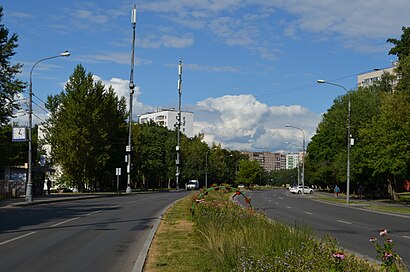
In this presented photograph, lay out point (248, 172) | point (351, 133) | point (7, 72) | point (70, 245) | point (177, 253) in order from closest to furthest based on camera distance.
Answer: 1. point (177, 253)
2. point (70, 245)
3. point (7, 72)
4. point (351, 133)
5. point (248, 172)

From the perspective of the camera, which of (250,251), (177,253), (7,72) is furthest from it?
(7,72)

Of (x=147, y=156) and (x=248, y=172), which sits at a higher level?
(x=147, y=156)

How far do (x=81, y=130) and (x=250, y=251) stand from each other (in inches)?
2418

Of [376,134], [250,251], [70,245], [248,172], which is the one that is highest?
[376,134]

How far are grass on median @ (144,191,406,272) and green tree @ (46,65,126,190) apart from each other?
176 ft

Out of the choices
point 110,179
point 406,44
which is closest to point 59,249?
point 406,44

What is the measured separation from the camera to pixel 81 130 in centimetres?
6725

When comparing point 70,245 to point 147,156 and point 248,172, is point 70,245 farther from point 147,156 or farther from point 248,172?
point 248,172

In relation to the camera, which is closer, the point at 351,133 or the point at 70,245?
the point at 70,245

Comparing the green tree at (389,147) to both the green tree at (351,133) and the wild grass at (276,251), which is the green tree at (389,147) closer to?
the green tree at (351,133)

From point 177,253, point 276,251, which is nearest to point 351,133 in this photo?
point 177,253

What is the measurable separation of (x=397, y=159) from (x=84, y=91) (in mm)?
39494

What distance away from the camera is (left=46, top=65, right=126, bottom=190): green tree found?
66.8 metres

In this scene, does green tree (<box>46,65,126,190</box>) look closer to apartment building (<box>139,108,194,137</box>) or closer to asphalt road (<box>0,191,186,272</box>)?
asphalt road (<box>0,191,186,272</box>)
